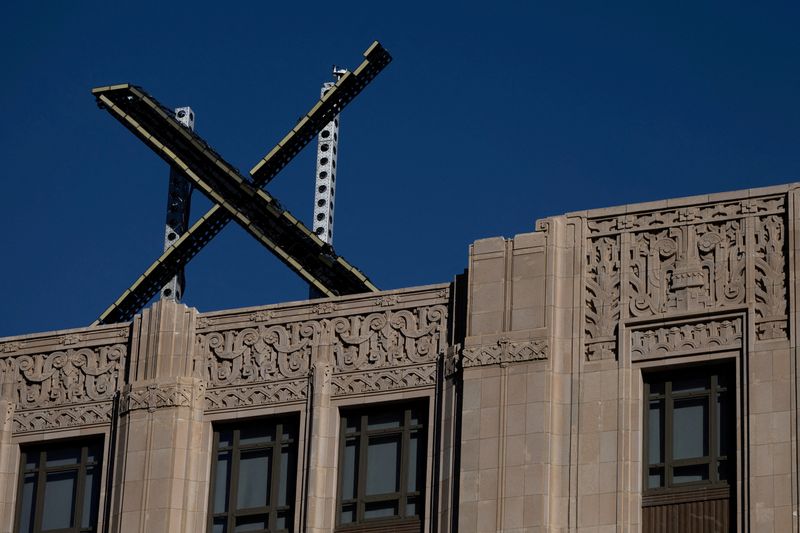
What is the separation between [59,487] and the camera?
194 feet

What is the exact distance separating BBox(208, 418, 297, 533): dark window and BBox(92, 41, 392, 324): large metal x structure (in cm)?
896

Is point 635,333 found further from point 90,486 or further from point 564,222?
point 90,486

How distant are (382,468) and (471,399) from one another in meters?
2.59

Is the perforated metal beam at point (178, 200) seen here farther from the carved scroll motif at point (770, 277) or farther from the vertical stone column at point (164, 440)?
the carved scroll motif at point (770, 277)

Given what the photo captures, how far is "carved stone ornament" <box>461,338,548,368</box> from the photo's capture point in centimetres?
5475

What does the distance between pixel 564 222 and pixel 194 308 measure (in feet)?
28.1

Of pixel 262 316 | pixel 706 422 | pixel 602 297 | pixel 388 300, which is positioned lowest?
pixel 706 422

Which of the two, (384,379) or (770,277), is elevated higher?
(770,277)

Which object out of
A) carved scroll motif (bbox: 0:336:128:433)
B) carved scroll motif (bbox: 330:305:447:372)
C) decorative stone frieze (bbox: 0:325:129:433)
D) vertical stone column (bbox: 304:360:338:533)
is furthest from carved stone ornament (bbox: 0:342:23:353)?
carved scroll motif (bbox: 330:305:447:372)

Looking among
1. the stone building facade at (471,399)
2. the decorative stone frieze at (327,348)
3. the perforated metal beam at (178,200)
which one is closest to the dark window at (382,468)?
the stone building facade at (471,399)

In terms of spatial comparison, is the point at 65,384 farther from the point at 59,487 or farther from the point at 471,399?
the point at 471,399

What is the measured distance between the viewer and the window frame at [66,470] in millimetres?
58531

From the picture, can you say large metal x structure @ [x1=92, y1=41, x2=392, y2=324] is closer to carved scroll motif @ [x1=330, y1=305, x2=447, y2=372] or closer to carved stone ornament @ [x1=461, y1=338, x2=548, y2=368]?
carved scroll motif @ [x1=330, y1=305, x2=447, y2=372]

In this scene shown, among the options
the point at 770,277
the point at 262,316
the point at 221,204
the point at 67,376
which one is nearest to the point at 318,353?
the point at 262,316
